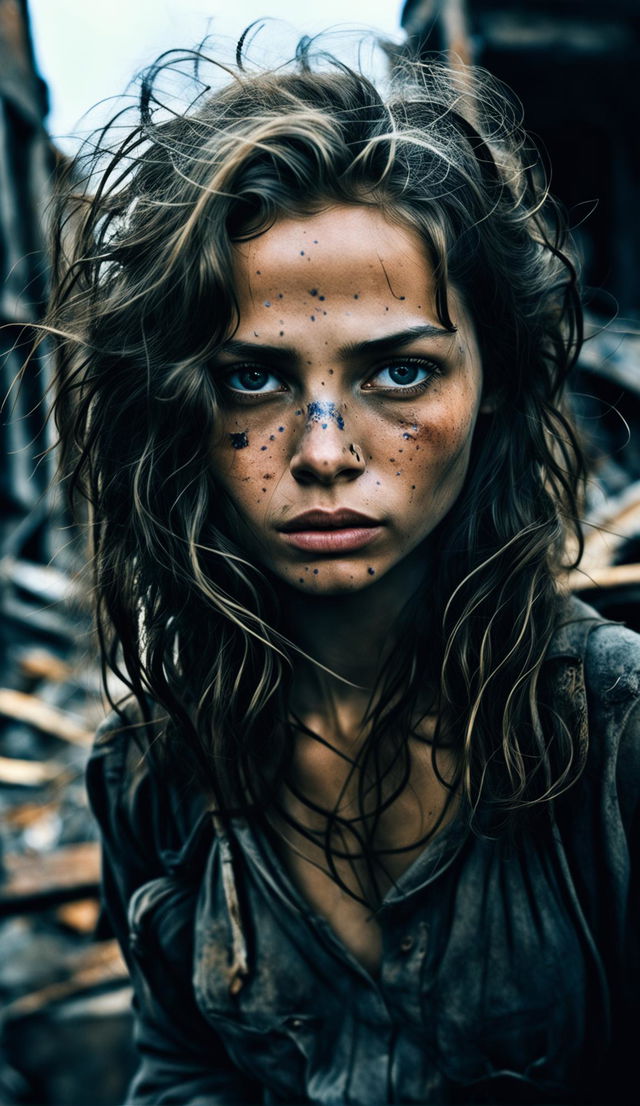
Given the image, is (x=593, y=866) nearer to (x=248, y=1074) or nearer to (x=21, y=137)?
(x=248, y=1074)

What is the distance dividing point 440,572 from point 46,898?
76.1 inches

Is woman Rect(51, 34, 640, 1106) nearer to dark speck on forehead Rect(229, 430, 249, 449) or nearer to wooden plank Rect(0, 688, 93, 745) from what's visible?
dark speck on forehead Rect(229, 430, 249, 449)

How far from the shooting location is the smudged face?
1102 mm

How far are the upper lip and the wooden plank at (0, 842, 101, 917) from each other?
6.28 feet

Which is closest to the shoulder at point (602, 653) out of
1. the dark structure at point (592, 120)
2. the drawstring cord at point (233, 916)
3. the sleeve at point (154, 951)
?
the drawstring cord at point (233, 916)

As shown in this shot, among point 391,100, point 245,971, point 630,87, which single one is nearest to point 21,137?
point 630,87

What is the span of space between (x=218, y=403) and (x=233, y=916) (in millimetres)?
805

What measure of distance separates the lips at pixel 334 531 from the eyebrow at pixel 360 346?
0.20 m

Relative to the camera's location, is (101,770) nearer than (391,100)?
No

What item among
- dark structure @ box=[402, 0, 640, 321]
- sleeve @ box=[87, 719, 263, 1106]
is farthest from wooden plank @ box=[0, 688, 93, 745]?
dark structure @ box=[402, 0, 640, 321]

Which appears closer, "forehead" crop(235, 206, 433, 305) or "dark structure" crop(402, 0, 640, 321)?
"forehead" crop(235, 206, 433, 305)

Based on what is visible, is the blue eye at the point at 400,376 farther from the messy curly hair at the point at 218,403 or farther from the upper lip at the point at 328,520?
the upper lip at the point at 328,520

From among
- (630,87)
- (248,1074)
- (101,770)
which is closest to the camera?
(248,1074)

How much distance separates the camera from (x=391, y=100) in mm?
1234
